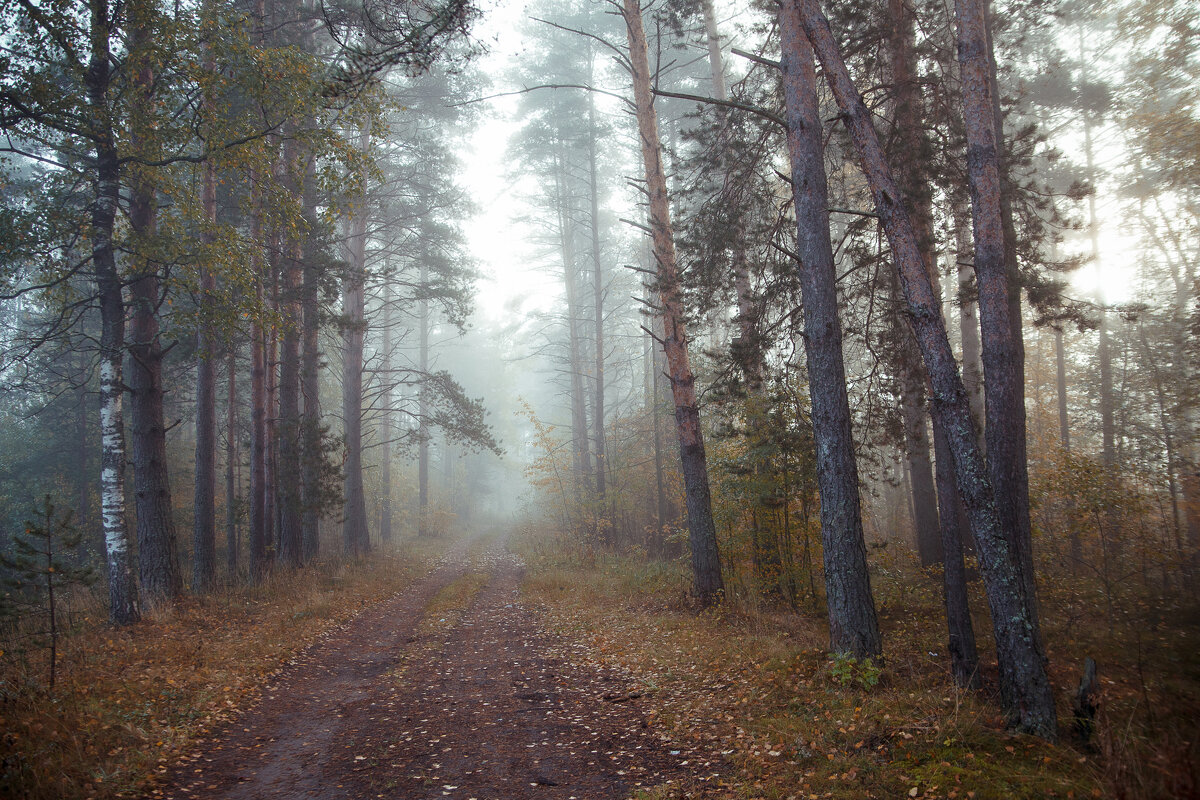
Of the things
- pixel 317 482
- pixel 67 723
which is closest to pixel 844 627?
pixel 67 723

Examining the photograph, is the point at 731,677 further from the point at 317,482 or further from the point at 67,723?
the point at 317,482

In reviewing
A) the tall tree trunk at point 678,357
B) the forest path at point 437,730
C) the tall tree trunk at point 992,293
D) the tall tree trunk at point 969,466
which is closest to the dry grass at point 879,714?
the tall tree trunk at point 969,466

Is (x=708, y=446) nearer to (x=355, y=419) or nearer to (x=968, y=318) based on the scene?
(x=968, y=318)

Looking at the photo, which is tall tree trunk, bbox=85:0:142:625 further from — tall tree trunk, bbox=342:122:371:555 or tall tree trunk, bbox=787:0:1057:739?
tall tree trunk, bbox=787:0:1057:739

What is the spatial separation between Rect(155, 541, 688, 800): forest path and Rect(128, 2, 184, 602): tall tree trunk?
10.1ft

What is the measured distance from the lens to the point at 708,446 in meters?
12.7

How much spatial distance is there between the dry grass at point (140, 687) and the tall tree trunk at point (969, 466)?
6.61 metres

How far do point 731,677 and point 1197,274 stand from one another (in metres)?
16.9

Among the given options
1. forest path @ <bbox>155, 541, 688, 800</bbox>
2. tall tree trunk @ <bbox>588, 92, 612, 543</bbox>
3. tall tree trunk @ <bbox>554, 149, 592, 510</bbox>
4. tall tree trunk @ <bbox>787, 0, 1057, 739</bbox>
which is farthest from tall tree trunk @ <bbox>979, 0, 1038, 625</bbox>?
tall tree trunk @ <bbox>554, 149, 592, 510</bbox>

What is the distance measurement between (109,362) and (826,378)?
10026mm

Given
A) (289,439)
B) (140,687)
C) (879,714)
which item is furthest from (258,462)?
(879,714)

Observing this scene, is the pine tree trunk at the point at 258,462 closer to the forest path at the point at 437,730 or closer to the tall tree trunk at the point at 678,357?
the forest path at the point at 437,730

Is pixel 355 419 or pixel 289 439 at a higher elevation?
pixel 355 419

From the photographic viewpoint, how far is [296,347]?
1417cm
